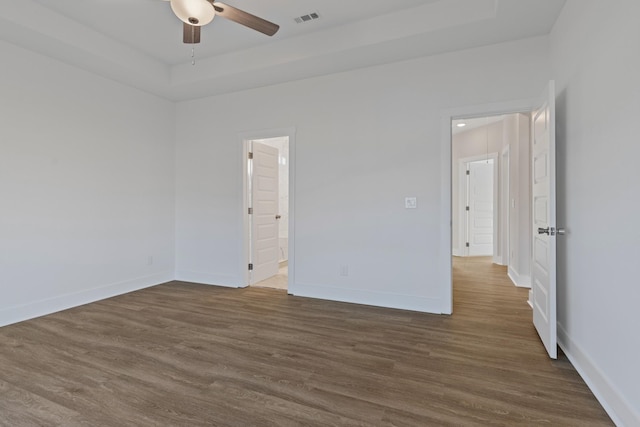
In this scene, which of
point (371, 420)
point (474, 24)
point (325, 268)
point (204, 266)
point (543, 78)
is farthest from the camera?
point (204, 266)

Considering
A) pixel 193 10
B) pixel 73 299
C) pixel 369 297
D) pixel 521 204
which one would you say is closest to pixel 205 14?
pixel 193 10

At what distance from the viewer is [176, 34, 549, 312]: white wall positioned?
131 inches

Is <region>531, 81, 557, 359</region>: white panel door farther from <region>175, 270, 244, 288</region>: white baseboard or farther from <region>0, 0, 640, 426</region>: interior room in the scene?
<region>175, 270, 244, 288</region>: white baseboard

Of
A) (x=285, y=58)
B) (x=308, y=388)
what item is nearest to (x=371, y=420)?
(x=308, y=388)

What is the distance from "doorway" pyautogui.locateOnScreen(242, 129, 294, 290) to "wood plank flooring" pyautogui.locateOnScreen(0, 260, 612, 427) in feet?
3.54

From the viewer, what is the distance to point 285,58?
3535 mm

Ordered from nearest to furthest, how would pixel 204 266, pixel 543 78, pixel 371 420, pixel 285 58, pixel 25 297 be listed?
pixel 371 420 < pixel 543 78 < pixel 25 297 < pixel 285 58 < pixel 204 266

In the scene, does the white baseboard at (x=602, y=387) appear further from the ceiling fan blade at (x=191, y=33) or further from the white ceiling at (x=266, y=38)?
the ceiling fan blade at (x=191, y=33)

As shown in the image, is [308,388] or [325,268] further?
[325,268]

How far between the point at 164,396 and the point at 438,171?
3.01 meters

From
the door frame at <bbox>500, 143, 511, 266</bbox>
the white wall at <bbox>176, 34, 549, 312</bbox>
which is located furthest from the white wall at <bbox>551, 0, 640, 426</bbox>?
the door frame at <bbox>500, 143, 511, 266</bbox>

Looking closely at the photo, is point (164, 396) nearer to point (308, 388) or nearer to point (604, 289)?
point (308, 388)

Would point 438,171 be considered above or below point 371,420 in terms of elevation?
above

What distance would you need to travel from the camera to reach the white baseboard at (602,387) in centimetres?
161
